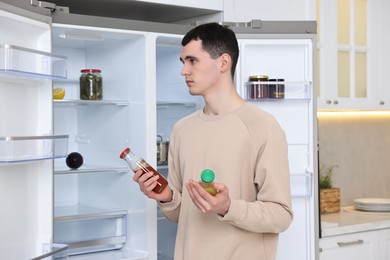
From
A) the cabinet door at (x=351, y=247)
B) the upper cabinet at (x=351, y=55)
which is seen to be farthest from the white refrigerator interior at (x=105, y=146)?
the upper cabinet at (x=351, y=55)

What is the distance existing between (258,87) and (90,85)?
70 cm

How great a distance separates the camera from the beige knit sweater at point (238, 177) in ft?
6.89

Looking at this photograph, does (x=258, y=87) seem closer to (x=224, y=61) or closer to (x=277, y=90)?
(x=277, y=90)

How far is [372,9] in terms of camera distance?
4.05m

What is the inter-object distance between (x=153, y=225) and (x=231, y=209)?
94cm

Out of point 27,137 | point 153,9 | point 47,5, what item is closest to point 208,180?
point 27,137

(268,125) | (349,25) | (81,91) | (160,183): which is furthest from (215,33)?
(349,25)

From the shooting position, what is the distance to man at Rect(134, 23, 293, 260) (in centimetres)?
212

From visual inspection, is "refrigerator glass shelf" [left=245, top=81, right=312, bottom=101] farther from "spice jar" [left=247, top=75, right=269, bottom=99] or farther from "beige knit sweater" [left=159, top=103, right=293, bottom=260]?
"beige knit sweater" [left=159, top=103, right=293, bottom=260]

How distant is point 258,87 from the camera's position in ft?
9.80

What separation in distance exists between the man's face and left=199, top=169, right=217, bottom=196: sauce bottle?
341mm

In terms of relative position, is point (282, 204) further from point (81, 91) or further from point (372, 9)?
point (372, 9)

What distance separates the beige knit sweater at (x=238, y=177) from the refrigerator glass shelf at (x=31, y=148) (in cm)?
43

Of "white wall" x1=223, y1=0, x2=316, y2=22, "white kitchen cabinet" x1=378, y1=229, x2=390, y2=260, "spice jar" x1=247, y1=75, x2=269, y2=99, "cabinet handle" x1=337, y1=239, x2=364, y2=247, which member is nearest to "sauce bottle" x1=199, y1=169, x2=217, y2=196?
"spice jar" x1=247, y1=75, x2=269, y2=99
